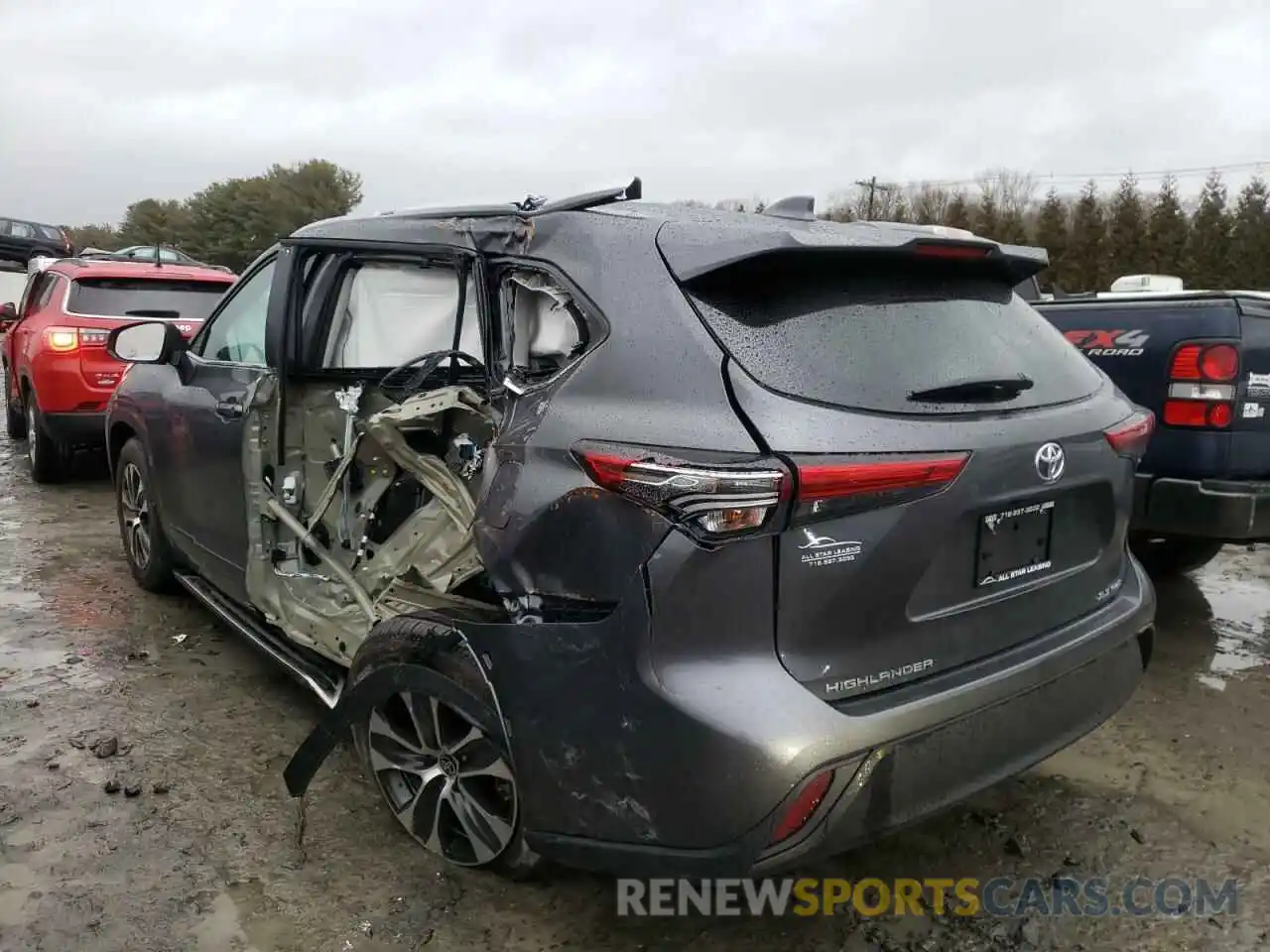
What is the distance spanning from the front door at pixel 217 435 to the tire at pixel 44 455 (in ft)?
12.8

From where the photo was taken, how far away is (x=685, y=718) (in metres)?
1.94

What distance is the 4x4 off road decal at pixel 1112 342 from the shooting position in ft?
14.0

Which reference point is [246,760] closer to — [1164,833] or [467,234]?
[467,234]

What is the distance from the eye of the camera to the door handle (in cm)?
365

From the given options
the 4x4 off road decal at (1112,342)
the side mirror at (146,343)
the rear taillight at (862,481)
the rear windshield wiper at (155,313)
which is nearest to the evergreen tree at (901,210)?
the rear windshield wiper at (155,313)

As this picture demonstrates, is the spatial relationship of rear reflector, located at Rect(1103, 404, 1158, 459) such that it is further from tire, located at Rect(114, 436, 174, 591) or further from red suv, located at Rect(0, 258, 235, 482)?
red suv, located at Rect(0, 258, 235, 482)

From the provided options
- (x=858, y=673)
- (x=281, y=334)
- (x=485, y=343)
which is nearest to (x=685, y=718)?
(x=858, y=673)

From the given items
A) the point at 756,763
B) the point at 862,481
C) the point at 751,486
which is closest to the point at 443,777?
the point at 756,763

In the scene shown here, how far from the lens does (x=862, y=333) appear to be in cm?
224

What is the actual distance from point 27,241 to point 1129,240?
41556 mm

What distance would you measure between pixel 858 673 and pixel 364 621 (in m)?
1.75

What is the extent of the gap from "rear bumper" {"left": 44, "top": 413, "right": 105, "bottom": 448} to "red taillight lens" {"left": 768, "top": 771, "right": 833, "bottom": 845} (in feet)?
21.9

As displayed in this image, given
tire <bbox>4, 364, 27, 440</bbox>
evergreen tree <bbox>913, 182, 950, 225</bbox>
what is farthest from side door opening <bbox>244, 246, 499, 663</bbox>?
evergreen tree <bbox>913, 182, 950, 225</bbox>

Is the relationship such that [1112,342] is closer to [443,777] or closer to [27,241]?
[443,777]
